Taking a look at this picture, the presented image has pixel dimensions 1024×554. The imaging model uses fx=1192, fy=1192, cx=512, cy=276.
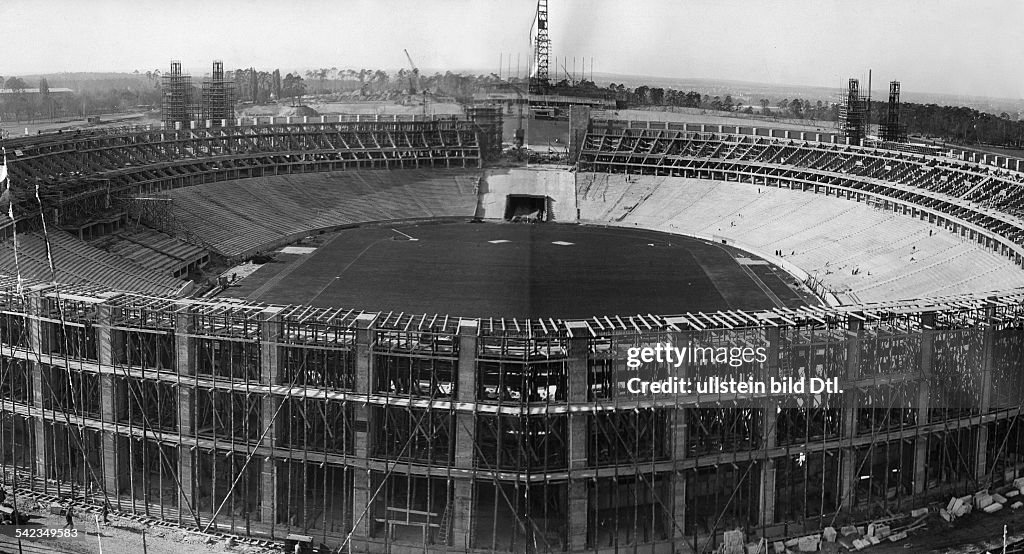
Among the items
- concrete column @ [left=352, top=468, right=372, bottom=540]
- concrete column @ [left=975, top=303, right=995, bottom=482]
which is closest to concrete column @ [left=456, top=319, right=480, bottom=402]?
concrete column @ [left=352, top=468, right=372, bottom=540]

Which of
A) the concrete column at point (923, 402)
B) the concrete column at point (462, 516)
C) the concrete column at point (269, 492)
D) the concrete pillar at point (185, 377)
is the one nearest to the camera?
the concrete column at point (462, 516)

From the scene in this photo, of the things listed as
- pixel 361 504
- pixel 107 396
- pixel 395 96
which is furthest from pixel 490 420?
pixel 395 96

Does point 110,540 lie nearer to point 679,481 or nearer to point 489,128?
point 679,481

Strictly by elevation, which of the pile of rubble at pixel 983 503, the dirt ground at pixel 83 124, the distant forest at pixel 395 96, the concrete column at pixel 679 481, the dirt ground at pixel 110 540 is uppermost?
the distant forest at pixel 395 96

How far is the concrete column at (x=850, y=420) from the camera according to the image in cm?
3750

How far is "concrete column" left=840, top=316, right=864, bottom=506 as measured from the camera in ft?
123

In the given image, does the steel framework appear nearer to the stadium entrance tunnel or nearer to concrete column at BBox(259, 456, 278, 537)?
concrete column at BBox(259, 456, 278, 537)

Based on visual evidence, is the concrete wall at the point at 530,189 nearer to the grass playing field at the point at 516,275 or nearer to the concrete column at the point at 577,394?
the grass playing field at the point at 516,275

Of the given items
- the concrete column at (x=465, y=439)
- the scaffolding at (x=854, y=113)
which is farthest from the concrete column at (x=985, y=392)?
the scaffolding at (x=854, y=113)

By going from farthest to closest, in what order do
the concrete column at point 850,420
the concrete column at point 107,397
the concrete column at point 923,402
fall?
1. the concrete column at point 923,402
2. the concrete column at point 107,397
3. the concrete column at point 850,420

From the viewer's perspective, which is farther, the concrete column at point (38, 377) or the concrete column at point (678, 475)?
the concrete column at point (38, 377)

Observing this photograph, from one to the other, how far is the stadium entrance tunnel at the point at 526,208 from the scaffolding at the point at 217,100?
31816mm

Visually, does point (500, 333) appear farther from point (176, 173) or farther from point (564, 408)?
point (176, 173)

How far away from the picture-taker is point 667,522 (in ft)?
117
